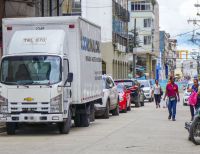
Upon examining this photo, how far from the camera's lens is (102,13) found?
67812 millimetres

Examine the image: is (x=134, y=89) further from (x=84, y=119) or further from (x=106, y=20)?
(x=106, y=20)

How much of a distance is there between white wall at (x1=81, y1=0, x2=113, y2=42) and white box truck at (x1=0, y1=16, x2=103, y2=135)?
46.8 m

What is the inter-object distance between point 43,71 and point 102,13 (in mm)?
49808

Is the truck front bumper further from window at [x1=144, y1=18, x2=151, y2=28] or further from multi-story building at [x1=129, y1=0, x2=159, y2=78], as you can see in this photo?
window at [x1=144, y1=18, x2=151, y2=28]

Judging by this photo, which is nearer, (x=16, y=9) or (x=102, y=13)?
(x=16, y=9)

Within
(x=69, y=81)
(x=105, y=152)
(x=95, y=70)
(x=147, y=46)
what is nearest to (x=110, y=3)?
(x=147, y=46)

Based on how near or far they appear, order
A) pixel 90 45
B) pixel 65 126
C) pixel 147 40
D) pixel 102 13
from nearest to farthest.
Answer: pixel 65 126 → pixel 90 45 → pixel 102 13 → pixel 147 40

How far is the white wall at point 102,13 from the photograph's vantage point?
67438 mm

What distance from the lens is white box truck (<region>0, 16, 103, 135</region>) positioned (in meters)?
18.2

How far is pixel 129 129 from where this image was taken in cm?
2067

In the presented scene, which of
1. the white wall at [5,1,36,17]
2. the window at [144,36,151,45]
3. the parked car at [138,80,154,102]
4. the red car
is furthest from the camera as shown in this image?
the window at [144,36,151,45]

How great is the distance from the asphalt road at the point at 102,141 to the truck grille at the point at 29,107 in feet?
2.62

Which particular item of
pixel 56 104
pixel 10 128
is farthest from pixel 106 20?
pixel 56 104

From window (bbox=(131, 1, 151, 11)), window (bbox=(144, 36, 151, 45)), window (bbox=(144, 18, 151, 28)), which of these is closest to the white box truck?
window (bbox=(131, 1, 151, 11))
